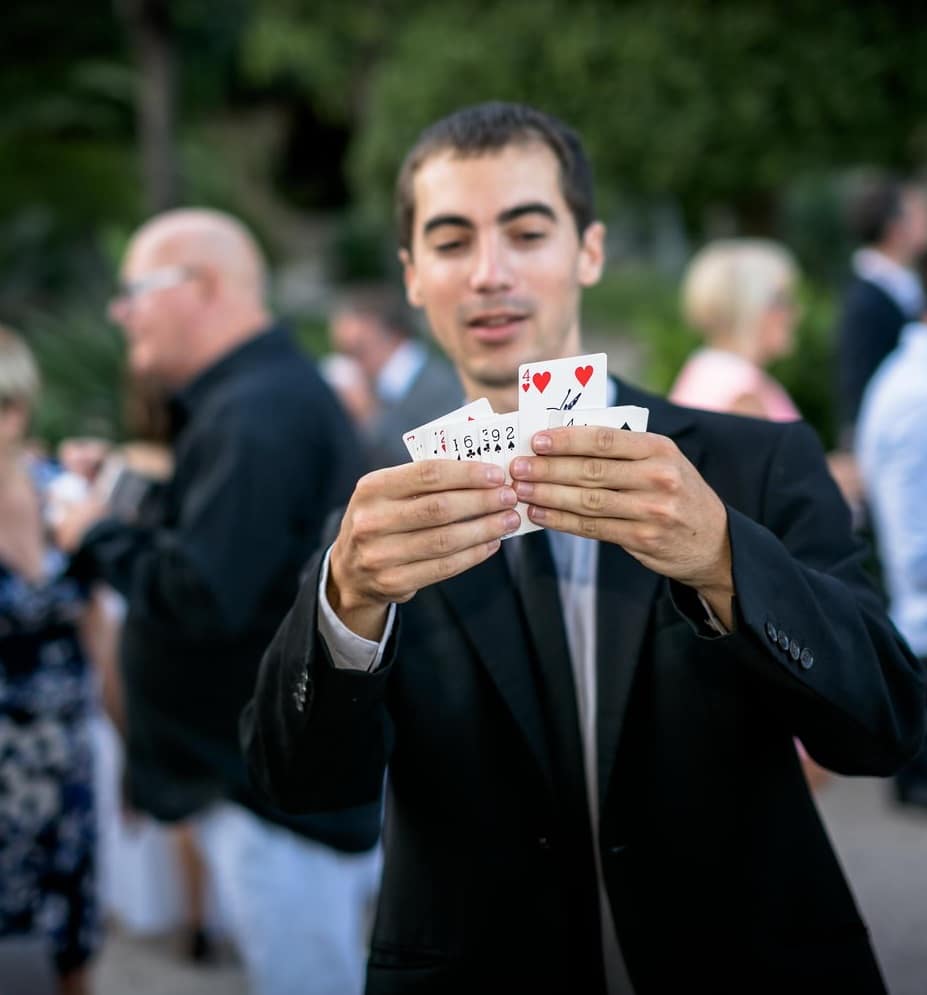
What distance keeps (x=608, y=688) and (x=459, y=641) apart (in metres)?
0.25

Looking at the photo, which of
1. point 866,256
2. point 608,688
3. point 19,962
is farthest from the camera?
point 866,256

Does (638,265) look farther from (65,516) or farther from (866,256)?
(65,516)

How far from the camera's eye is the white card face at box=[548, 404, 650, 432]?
157 cm

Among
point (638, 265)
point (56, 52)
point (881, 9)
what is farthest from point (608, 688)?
point (638, 265)

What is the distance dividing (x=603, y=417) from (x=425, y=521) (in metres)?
0.26

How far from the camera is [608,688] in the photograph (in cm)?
189

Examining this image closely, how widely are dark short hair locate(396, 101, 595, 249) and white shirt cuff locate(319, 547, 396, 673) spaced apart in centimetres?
80

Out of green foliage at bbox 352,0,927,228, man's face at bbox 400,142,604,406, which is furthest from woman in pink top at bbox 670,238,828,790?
green foliage at bbox 352,0,927,228

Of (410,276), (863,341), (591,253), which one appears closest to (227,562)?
(410,276)

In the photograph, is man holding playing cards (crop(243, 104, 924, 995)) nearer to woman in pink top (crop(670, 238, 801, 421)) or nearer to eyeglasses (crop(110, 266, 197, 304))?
eyeglasses (crop(110, 266, 197, 304))

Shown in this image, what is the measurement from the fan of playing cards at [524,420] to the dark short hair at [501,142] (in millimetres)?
693

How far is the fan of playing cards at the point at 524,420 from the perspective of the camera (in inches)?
61.9

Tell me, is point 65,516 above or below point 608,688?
above

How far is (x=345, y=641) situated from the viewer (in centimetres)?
175
